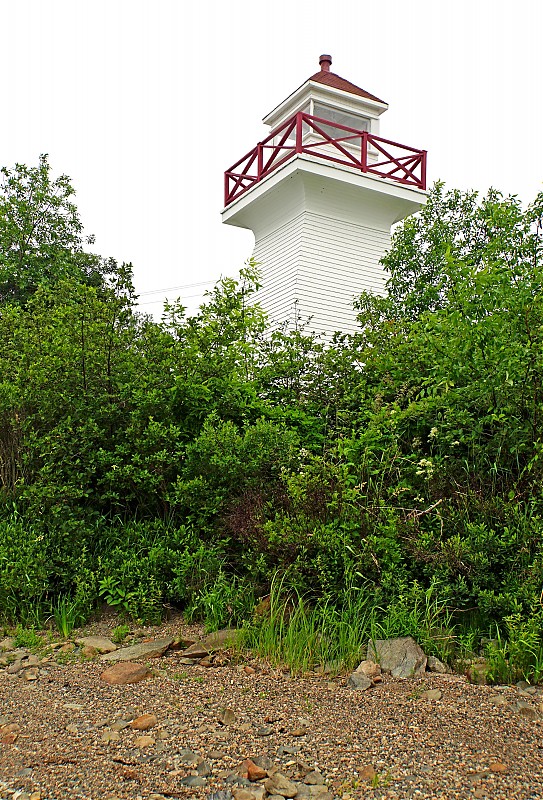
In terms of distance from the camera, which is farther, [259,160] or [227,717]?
[259,160]

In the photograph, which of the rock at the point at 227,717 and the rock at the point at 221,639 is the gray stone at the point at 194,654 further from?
the rock at the point at 227,717

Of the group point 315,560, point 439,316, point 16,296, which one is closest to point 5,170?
point 16,296

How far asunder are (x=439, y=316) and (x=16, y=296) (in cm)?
1251

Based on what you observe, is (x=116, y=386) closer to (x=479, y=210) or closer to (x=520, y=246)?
(x=520, y=246)

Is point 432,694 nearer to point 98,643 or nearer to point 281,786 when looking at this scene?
point 281,786

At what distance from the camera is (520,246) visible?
8.75m

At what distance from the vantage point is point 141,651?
4617mm

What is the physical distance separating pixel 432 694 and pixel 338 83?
13.7m

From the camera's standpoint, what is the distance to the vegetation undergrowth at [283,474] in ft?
15.0

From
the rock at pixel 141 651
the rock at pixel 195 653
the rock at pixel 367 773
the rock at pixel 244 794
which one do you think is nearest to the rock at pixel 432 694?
the rock at pixel 367 773

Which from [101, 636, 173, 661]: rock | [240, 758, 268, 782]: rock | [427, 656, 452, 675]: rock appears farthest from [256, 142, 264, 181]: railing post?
[240, 758, 268, 782]: rock

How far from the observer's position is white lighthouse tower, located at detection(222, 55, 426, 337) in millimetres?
12469

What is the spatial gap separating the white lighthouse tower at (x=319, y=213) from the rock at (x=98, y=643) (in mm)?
7684

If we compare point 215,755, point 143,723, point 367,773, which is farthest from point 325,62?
point 367,773
